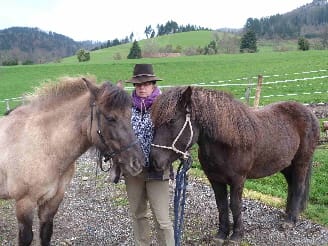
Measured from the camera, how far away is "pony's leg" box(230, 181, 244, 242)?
4.37 metres

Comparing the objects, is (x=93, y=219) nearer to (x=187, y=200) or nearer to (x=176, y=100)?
(x=187, y=200)

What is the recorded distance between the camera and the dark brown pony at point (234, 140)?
144 inches

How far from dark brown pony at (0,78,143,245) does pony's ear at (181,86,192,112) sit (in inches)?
28.2

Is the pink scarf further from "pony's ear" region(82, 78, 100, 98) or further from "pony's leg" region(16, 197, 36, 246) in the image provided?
"pony's leg" region(16, 197, 36, 246)

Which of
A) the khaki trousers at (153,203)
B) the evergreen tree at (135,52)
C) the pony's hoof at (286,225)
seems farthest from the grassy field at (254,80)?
the evergreen tree at (135,52)

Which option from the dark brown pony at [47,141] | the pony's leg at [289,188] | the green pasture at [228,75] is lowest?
the green pasture at [228,75]

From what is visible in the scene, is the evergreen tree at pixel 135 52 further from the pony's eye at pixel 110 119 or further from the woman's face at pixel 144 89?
the pony's eye at pixel 110 119

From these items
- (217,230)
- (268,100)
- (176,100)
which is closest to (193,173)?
(217,230)

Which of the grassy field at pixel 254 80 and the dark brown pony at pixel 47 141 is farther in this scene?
the grassy field at pixel 254 80

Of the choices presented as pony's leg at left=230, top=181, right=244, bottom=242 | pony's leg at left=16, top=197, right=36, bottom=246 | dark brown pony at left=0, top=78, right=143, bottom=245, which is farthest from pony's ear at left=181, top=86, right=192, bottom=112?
pony's leg at left=16, top=197, right=36, bottom=246

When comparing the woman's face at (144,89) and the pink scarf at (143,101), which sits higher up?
the woman's face at (144,89)

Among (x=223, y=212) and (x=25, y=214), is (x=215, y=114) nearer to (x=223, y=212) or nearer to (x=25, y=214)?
(x=223, y=212)

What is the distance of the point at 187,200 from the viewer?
5922mm

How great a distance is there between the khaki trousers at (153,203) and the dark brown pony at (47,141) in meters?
0.43
